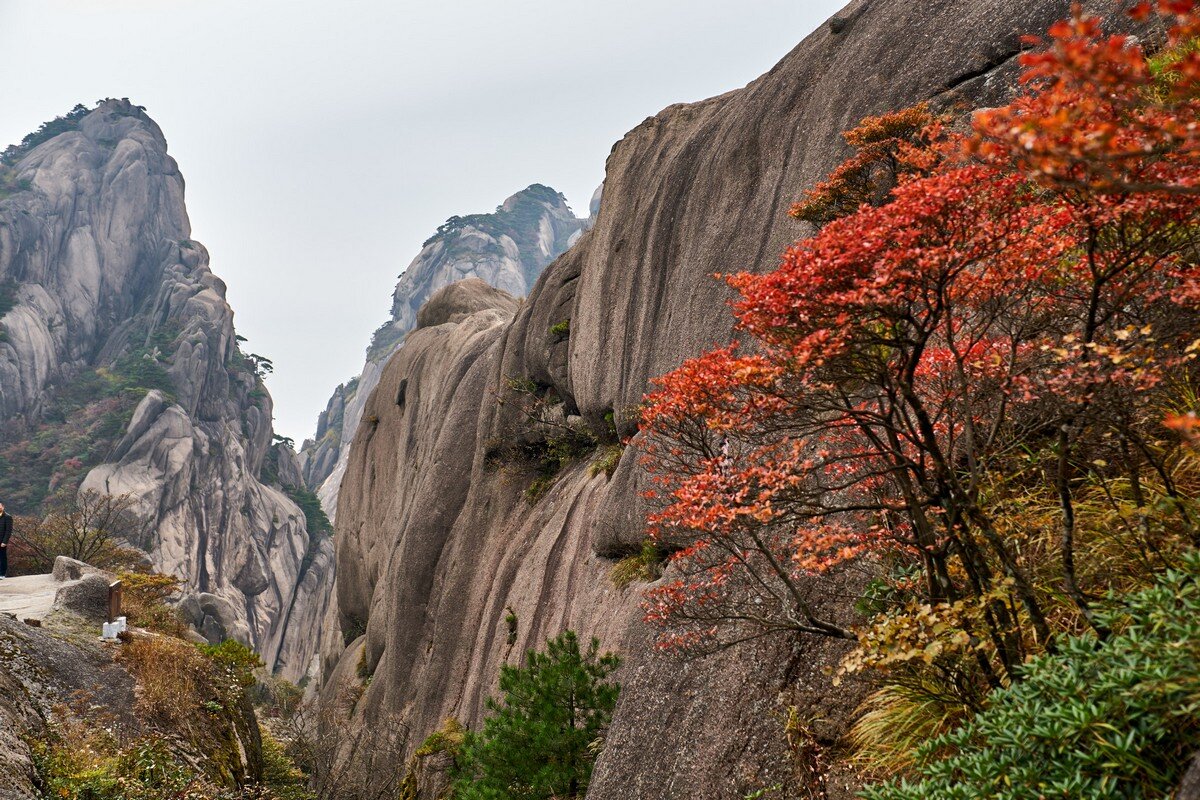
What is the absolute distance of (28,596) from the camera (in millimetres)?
19922

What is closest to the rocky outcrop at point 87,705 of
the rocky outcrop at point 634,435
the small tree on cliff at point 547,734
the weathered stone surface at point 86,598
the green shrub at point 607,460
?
the weathered stone surface at point 86,598

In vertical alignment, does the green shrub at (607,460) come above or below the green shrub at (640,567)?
above

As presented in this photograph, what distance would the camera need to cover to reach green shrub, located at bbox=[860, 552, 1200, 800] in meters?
3.62

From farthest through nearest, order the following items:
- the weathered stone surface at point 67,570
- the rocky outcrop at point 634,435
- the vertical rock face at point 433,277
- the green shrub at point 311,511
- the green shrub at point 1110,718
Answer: the vertical rock face at point 433,277
the green shrub at point 311,511
the weathered stone surface at point 67,570
the rocky outcrop at point 634,435
the green shrub at point 1110,718

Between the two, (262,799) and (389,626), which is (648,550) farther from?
(389,626)

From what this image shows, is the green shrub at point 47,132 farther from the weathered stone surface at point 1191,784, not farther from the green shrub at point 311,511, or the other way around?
the weathered stone surface at point 1191,784

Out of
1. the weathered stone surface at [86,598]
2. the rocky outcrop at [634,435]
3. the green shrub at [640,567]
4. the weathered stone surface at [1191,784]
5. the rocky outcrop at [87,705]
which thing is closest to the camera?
the weathered stone surface at [1191,784]

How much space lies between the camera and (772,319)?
549cm

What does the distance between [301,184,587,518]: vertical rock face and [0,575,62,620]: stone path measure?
9893cm

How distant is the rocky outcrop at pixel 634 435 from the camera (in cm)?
764

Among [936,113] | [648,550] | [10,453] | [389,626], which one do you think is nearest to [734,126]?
[936,113]

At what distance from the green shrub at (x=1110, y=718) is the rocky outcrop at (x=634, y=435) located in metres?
2.49

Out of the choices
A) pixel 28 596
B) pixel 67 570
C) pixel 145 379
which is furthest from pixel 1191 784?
pixel 145 379

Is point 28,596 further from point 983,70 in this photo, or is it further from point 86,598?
point 983,70
